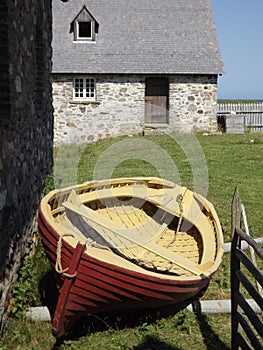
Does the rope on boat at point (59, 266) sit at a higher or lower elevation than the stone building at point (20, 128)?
lower

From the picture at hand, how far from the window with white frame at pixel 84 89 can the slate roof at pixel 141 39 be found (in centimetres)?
65

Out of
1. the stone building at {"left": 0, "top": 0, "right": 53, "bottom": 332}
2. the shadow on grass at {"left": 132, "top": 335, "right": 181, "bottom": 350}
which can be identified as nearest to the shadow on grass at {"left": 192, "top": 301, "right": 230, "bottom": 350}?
the shadow on grass at {"left": 132, "top": 335, "right": 181, "bottom": 350}

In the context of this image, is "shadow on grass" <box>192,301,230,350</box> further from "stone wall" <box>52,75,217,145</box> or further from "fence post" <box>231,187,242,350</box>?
"stone wall" <box>52,75,217,145</box>

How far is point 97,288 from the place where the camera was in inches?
218

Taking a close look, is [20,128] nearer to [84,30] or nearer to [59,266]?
[59,266]

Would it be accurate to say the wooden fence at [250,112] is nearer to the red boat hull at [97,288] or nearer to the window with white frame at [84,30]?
the window with white frame at [84,30]

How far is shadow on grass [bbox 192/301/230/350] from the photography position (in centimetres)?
584

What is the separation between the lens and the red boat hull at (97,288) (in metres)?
5.50

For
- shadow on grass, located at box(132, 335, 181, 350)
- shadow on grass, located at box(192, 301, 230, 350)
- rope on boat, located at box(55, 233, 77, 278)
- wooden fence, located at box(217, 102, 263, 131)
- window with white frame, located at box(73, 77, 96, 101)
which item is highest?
window with white frame, located at box(73, 77, 96, 101)

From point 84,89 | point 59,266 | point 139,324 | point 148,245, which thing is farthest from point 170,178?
point 84,89

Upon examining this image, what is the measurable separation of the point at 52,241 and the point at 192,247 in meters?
2.36

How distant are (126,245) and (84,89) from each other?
57.8ft

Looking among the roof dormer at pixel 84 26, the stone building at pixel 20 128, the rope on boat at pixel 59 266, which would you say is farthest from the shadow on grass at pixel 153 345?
the roof dormer at pixel 84 26

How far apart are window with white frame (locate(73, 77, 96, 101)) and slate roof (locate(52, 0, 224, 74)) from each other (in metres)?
0.65
